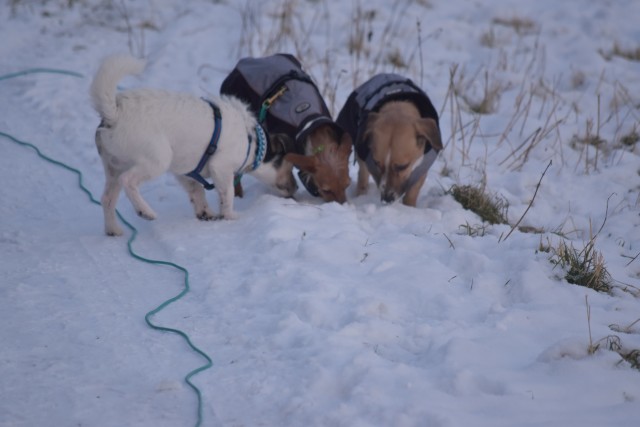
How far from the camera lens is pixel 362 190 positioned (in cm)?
579

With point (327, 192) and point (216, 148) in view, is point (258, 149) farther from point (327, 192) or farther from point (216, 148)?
point (327, 192)

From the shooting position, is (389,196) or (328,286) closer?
(328,286)

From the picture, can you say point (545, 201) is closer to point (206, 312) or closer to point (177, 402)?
point (206, 312)

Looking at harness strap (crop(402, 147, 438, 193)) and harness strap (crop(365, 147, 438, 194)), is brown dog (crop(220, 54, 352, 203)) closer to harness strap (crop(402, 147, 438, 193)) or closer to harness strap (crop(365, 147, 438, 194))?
harness strap (crop(365, 147, 438, 194))

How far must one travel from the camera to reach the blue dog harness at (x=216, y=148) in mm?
4672

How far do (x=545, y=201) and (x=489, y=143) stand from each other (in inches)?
54.1

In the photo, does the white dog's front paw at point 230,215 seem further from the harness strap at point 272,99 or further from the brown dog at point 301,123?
the harness strap at point 272,99

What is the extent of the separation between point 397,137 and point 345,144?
0.44m

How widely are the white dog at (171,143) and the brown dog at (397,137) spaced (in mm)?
702

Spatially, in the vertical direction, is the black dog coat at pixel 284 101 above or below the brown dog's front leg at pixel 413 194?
above

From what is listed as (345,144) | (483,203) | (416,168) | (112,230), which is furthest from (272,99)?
(483,203)

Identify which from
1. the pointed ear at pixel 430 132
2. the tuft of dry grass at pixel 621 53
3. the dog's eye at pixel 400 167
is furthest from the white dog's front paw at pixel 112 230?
the tuft of dry grass at pixel 621 53

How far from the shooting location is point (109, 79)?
4.00 metres

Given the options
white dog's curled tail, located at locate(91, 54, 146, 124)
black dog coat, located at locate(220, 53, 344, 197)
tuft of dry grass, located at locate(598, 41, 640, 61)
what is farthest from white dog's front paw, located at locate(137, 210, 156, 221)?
tuft of dry grass, located at locate(598, 41, 640, 61)
